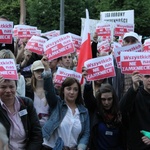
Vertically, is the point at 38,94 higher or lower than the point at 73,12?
lower

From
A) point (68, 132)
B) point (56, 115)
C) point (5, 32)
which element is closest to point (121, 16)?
point (5, 32)

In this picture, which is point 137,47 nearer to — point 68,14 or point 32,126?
point 32,126

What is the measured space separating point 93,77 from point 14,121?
6.40ft

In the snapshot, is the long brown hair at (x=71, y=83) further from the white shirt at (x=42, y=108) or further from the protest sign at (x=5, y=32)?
the protest sign at (x=5, y=32)

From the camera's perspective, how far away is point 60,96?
531 centimetres

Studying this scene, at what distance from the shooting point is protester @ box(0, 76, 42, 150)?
4105mm

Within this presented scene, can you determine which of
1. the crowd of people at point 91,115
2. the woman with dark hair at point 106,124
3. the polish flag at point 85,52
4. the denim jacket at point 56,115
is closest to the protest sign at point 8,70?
the crowd of people at point 91,115

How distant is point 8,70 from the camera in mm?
4305

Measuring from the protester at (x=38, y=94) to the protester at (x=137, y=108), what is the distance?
1070 millimetres

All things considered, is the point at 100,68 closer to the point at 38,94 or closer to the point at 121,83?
the point at 121,83

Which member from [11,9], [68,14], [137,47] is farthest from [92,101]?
[11,9]

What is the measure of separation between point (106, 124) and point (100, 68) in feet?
3.23

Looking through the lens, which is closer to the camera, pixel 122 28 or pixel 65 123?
pixel 65 123

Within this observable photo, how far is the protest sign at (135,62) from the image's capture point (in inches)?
203
